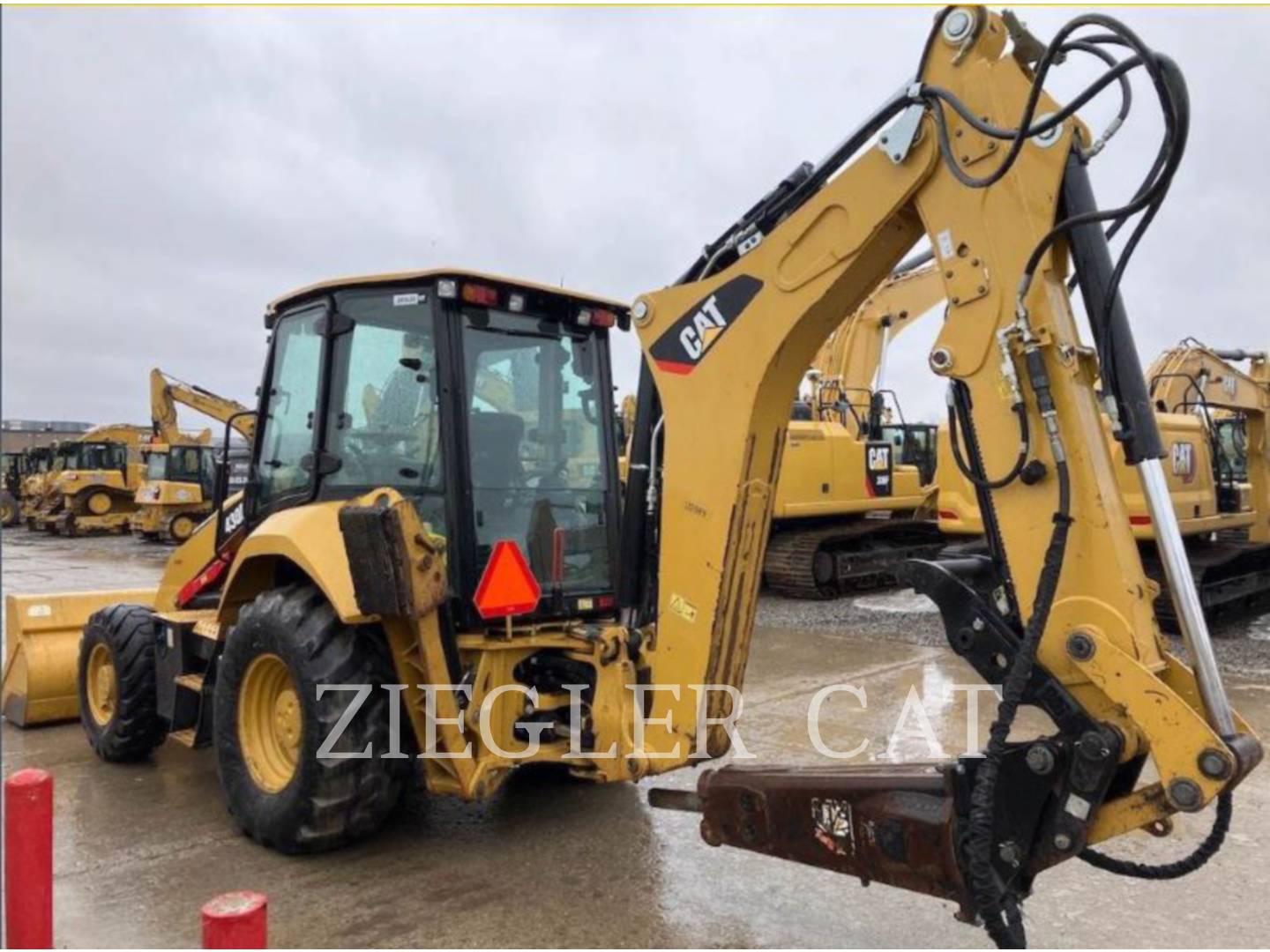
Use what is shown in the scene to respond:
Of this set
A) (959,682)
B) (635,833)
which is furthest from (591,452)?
(959,682)

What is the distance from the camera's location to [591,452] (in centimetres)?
466

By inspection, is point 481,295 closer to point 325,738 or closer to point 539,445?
point 539,445

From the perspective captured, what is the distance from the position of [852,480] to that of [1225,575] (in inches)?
155

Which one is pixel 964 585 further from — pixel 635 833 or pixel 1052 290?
pixel 635 833

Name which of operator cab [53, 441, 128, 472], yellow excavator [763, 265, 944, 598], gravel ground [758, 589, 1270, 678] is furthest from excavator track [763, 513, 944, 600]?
operator cab [53, 441, 128, 472]

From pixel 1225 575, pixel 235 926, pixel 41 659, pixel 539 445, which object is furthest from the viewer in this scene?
pixel 1225 575

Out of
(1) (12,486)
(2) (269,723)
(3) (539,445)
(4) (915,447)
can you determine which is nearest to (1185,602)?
(3) (539,445)

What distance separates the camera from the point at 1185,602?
8.54 feet

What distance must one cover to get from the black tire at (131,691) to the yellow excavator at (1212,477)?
21.8 feet

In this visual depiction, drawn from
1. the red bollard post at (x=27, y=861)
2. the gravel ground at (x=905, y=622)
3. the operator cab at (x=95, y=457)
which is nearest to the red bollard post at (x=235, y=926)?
the red bollard post at (x=27, y=861)

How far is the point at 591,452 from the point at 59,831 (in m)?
2.78

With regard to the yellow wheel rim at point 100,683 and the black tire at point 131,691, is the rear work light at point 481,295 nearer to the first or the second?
the black tire at point 131,691

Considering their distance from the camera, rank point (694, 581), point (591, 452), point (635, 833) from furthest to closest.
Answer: point (591, 452)
point (635, 833)
point (694, 581)

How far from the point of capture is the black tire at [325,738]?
383 cm
